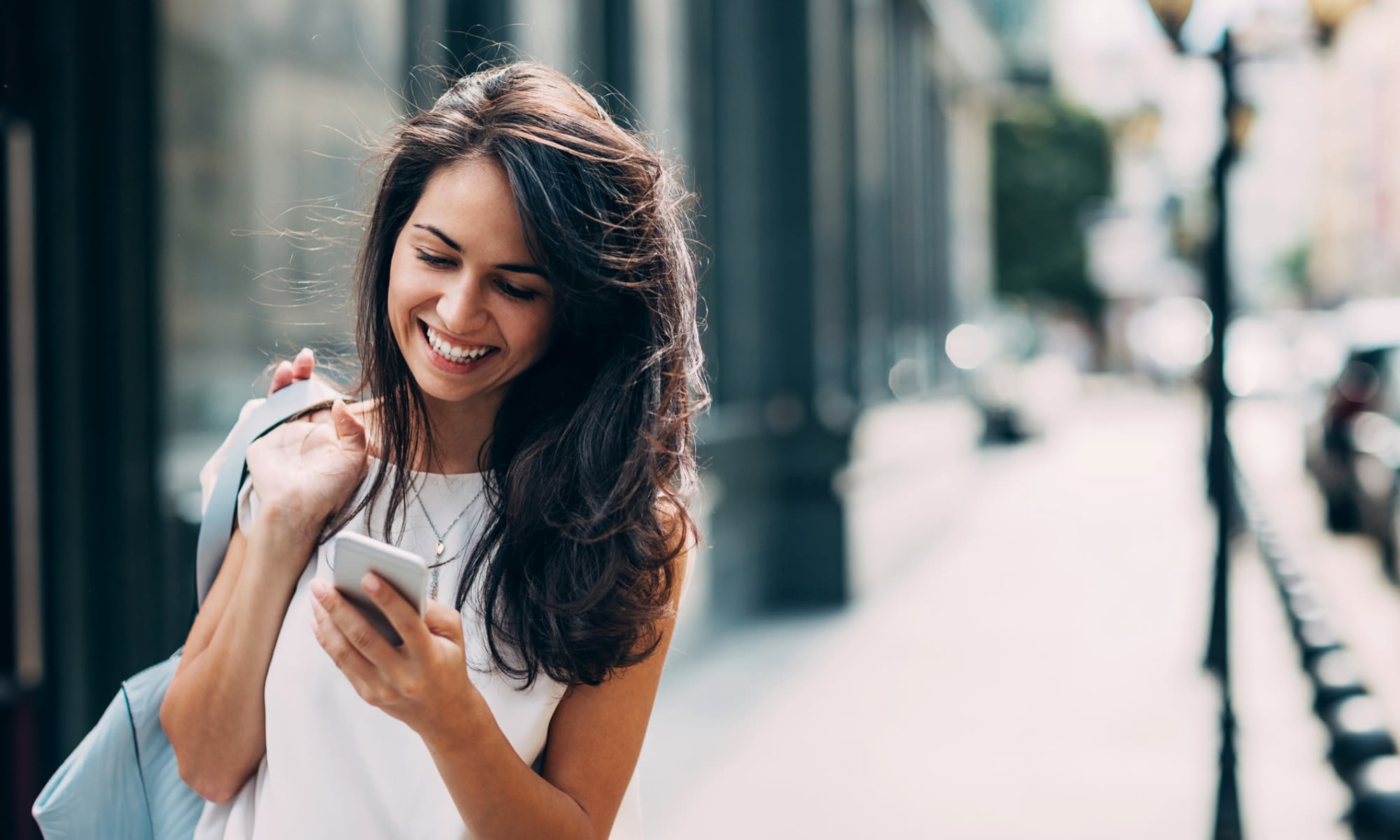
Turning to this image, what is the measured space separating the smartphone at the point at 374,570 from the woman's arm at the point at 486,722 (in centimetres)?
1

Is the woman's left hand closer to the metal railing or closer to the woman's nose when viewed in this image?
the woman's nose

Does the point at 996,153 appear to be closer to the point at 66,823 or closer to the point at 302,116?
the point at 302,116

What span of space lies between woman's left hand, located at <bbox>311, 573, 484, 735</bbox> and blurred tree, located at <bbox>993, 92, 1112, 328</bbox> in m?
45.6

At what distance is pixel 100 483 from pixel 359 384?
1.98 meters

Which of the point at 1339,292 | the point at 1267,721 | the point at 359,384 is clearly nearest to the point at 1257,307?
the point at 1339,292

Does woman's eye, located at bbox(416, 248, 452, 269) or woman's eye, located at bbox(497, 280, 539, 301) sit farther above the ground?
woman's eye, located at bbox(416, 248, 452, 269)

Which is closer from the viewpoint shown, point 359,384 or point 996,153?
point 359,384

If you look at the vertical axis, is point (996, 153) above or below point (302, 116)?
above

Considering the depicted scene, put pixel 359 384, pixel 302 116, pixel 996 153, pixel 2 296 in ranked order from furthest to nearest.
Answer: pixel 996 153 < pixel 302 116 < pixel 2 296 < pixel 359 384

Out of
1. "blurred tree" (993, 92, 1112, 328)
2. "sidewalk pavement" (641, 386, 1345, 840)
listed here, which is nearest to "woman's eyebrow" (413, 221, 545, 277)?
"sidewalk pavement" (641, 386, 1345, 840)

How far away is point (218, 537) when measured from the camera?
6.32 ft

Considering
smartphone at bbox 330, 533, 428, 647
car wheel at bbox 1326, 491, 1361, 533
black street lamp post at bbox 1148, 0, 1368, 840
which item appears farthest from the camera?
car wheel at bbox 1326, 491, 1361, 533

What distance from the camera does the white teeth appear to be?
184cm

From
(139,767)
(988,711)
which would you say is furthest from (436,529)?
(988,711)
